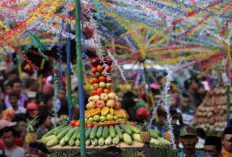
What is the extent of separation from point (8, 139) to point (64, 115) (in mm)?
2107

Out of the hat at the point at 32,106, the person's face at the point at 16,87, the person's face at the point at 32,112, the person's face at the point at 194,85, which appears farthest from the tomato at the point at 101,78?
the person's face at the point at 194,85

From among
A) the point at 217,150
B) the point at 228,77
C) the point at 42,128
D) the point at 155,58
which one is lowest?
the point at 217,150

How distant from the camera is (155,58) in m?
9.17

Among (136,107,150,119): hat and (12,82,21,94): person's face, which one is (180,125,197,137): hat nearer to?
(136,107,150,119): hat

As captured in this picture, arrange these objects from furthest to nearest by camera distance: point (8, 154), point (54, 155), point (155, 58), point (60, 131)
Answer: point (155, 58)
point (8, 154)
point (60, 131)
point (54, 155)

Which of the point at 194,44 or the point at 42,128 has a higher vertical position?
the point at 194,44

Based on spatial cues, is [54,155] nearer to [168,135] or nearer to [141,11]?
[168,135]

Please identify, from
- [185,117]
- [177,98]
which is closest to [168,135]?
[185,117]

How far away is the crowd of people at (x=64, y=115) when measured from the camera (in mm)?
6238

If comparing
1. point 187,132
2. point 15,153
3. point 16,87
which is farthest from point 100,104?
point 16,87

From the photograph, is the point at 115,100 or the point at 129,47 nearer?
the point at 115,100

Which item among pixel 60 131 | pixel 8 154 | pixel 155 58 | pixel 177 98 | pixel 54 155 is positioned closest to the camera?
pixel 54 155

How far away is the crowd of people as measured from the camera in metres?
6.24

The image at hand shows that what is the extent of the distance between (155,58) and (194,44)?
90cm
